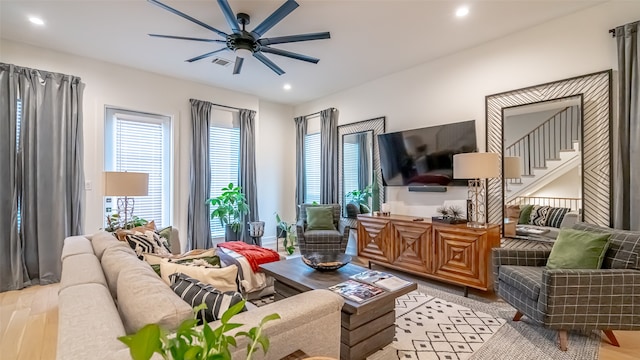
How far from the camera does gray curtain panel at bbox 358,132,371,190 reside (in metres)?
5.11

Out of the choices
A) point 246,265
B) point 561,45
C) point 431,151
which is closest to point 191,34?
point 246,265

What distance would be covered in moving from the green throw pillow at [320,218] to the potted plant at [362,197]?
0.50 meters

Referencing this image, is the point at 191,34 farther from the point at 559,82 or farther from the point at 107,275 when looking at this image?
the point at 559,82

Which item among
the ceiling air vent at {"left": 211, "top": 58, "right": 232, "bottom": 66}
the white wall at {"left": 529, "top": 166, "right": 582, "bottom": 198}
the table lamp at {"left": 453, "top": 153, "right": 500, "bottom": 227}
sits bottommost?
the white wall at {"left": 529, "top": 166, "right": 582, "bottom": 198}

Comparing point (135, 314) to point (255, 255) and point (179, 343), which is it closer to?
point (179, 343)

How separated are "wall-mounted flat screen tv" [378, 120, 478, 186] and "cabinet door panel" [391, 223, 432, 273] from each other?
816 mm

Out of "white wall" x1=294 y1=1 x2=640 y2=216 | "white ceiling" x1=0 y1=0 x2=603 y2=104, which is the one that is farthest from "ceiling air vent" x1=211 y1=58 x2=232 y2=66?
"white wall" x1=294 y1=1 x2=640 y2=216

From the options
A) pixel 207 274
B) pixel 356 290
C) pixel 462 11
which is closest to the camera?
pixel 207 274

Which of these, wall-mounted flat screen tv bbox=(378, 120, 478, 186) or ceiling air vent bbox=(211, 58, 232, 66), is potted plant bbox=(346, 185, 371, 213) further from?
ceiling air vent bbox=(211, 58, 232, 66)

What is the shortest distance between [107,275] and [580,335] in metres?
3.55

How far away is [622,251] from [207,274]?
310 cm

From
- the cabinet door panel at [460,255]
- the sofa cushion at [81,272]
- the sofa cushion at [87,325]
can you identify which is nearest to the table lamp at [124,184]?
the sofa cushion at [81,272]

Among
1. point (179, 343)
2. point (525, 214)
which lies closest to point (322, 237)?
point (525, 214)

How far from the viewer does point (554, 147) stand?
10.6ft
